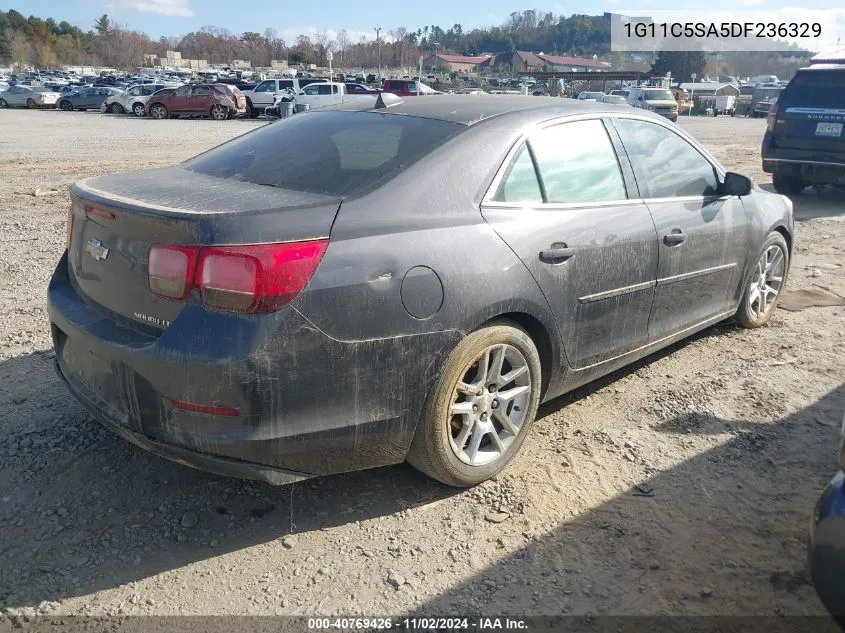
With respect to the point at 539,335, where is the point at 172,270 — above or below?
above

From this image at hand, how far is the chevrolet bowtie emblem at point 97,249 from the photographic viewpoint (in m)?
2.98

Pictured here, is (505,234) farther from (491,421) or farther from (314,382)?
(314,382)

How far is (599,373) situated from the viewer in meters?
3.93

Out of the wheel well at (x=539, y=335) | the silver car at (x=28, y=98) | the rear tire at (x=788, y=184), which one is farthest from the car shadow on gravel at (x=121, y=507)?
the silver car at (x=28, y=98)

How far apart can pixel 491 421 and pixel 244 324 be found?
1272mm

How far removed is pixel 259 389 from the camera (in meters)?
2.61

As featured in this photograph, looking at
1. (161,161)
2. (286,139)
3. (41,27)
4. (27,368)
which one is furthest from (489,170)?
(41,27)

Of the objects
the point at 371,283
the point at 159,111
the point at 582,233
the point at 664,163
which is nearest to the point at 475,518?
the point at 371,283

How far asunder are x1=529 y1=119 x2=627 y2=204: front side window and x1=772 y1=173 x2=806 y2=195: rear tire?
8766mm

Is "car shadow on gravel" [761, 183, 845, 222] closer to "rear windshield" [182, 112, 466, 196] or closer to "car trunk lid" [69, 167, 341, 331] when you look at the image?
"rear windshield" [182, 112, 466, 196]

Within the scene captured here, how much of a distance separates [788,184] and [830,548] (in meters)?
11.2

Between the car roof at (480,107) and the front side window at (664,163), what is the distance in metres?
0.20

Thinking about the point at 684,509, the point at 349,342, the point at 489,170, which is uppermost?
the point at 489,170

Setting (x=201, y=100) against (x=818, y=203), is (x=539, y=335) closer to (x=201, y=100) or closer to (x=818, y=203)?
(x=818, y=203)
